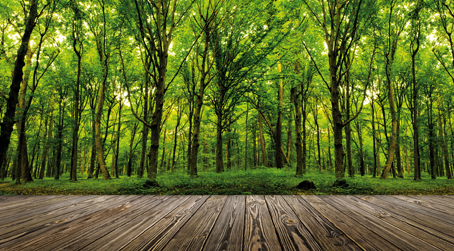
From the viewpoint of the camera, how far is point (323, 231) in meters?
1.94

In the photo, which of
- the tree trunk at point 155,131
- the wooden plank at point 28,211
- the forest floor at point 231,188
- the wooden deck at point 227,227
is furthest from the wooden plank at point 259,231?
the tree trunk at point 155,131

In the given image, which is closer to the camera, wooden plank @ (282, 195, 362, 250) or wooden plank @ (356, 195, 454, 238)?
wooden plank @ (282, 195, 362, 250)

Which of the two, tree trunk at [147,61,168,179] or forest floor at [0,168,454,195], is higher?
tree trunk at [147,61,168,179]

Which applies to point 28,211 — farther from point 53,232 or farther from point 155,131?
point 155,131

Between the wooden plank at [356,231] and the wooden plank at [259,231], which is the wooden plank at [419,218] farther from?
the wooden plank at [259,231]

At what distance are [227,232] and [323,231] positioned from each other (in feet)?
3.30

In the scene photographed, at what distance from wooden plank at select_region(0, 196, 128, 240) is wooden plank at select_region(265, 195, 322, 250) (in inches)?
101

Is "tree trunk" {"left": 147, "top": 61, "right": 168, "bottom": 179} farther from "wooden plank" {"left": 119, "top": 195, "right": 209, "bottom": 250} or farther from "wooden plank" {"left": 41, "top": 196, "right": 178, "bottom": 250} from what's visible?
"wooden plank" {"left": 119, "top": 195, "right": 209, "bottom": 250}

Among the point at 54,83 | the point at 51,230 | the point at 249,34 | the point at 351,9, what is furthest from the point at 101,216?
the point at 54,83

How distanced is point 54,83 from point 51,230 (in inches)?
665

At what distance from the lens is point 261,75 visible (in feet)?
34.5

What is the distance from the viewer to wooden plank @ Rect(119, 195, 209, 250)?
1.56m

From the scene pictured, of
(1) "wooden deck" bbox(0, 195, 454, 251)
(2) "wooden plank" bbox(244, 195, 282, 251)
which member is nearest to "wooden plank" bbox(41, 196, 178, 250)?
(1) "wooden deck" bbox(0, 195, 454, 251)

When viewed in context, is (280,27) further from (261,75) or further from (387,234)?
(387,234)
